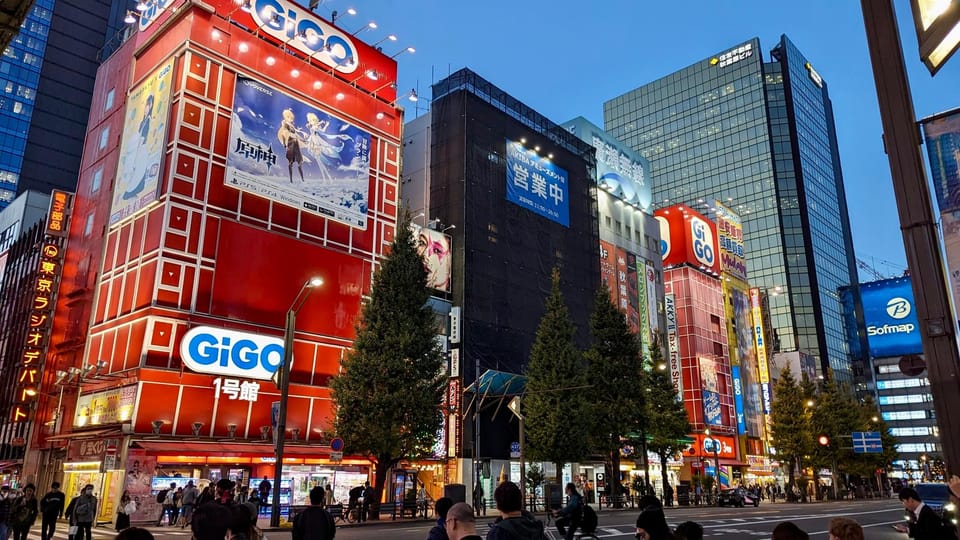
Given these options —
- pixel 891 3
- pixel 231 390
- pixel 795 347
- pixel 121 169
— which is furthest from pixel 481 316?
pixel 795 347

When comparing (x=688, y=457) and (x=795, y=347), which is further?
(x=795, y=347)

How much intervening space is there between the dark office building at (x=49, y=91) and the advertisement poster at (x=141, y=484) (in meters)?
72.3

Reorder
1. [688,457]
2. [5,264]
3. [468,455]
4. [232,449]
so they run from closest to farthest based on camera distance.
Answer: [232,449], [468,455], [5,264], [688,457]

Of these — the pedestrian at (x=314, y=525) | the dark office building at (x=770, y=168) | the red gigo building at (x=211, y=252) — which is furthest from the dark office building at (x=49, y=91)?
the dark office building at (x=770, y=168)

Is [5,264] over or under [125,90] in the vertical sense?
under

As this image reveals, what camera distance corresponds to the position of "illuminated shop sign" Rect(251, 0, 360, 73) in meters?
34.7

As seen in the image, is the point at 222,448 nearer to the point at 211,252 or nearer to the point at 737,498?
the point at 211,252

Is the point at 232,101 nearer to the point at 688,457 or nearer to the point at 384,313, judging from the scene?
the point at 384,313

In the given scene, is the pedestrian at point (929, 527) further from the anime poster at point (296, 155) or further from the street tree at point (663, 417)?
the street tree at point (663, 417)

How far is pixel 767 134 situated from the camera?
11869cm

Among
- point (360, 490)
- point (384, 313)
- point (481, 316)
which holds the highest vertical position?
point (481, 316)

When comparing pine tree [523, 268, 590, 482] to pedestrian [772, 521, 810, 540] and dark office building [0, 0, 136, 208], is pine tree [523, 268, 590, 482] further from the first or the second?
dark office building [0, 0, 136, 208]

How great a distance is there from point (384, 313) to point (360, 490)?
7777 mm

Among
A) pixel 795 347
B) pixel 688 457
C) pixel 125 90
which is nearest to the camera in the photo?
pixel 125 90
